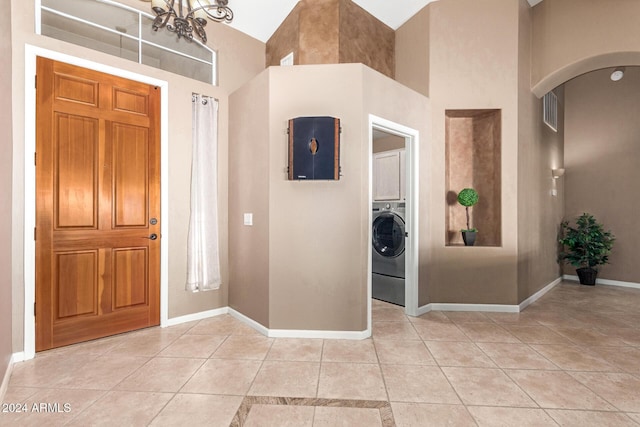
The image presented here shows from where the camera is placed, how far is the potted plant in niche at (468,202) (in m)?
3.63

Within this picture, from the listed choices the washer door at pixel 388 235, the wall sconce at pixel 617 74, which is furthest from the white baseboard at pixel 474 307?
the wall sconce at pixel 617 74

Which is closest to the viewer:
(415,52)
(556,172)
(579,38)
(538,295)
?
(579,38)

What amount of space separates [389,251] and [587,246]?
3447 mm

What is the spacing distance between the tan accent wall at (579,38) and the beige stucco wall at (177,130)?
11.1 feet

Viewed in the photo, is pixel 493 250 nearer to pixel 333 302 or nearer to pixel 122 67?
pixel 333 302

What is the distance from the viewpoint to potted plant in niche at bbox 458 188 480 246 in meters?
3.63

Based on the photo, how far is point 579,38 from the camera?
3537 mm

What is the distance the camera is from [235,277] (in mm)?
3473

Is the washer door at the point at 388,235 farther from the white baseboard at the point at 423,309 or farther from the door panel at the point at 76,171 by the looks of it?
the door panel at the point at 76,171

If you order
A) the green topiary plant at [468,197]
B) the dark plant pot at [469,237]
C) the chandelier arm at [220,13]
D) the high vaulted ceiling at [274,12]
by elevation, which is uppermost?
the high vaulted ceiling at [274,12]

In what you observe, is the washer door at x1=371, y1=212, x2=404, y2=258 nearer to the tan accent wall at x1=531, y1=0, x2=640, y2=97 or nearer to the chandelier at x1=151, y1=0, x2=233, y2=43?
the tan accent wall at x1=531, y1=0, x2=640, y2=97

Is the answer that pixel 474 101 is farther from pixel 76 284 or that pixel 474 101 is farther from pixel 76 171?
pixel 76 284

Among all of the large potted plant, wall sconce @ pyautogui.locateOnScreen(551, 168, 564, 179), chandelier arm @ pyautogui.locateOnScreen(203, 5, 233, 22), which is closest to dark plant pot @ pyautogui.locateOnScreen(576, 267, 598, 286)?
the large potted plant

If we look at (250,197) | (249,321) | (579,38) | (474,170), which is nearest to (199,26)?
(250,197)
